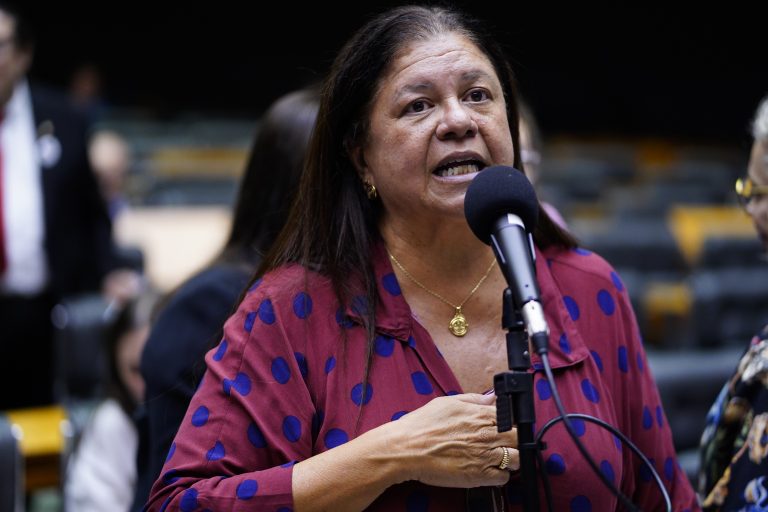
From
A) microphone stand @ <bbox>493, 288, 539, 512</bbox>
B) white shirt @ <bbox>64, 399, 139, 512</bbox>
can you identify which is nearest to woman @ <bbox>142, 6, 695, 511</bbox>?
microphone stand @ <bbox>493, 288, 539, 512</bbox>

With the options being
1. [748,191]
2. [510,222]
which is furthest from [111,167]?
[510,222]

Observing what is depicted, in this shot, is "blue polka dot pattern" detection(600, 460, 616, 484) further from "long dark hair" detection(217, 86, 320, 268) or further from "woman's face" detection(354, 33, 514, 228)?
"long dark hair" detection(217, 86, 320, 268)

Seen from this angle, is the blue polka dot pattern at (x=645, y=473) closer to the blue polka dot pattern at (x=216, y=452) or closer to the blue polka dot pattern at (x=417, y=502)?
the blue polka dot pattern at (x=417, y=502)

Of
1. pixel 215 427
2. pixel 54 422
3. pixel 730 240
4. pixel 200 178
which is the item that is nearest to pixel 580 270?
pixel 215 427

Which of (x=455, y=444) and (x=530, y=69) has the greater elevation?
(x=455, y=444)

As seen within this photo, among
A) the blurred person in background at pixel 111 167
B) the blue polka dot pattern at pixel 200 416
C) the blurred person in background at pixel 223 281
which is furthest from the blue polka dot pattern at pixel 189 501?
the blurred person in background at pixel 111 167

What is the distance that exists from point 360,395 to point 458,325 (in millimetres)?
233

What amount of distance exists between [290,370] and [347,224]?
1.00 ft

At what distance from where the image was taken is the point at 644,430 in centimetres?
185

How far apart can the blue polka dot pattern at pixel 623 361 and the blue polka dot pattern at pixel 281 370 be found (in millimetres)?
566

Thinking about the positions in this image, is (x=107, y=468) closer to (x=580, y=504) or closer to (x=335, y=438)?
(x=335, y=438)

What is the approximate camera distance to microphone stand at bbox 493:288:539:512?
1.43 m

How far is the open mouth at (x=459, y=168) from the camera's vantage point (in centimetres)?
175

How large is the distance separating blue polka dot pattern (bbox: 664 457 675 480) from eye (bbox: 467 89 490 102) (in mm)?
690
